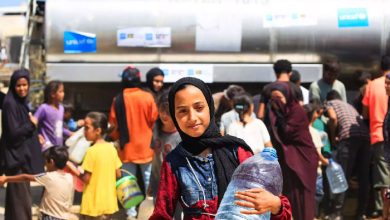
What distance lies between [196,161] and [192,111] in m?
0.20

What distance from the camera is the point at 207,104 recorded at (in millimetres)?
2484

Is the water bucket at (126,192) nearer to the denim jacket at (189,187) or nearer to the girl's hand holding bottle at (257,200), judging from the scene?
the denim jacket at (189,187)

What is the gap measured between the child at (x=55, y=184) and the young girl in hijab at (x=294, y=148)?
181 centimetres

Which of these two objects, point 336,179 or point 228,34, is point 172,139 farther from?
point 228,34

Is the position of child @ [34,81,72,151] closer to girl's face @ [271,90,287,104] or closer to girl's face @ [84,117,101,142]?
girl's face @ [84,117,101,142]

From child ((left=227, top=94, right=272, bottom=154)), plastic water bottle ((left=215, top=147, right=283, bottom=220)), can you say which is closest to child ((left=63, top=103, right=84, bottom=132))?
child ((left=227, top=94, right=272, bottom=154))

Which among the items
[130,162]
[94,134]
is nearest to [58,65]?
[130,162]

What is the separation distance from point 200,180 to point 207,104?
283mm

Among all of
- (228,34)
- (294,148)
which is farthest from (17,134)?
(228,34)

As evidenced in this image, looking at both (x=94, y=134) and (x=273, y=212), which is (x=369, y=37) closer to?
(x=94, y=134)

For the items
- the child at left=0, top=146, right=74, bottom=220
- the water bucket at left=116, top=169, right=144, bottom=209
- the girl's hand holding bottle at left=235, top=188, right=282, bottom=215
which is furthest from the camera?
the water bucket at left=116, top=169, right=144, bottom=209

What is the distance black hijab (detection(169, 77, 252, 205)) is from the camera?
2.47 meters

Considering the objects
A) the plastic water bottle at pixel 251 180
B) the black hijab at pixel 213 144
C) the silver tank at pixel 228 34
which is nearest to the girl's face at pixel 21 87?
the silver tank at pixel 228 34

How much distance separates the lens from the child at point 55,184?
5012 mm
